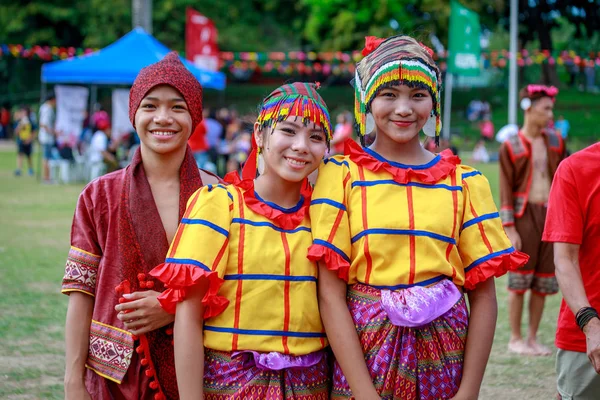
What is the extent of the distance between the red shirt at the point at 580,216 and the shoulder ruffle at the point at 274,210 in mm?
1100

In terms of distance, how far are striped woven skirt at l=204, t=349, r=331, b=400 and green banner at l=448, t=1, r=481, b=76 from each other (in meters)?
17.8

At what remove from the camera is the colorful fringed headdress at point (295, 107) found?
2.67m

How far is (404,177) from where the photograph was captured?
2643 millimetres

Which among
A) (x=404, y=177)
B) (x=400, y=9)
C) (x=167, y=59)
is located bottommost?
(x=404, y=177)

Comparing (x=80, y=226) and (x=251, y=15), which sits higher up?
(x=251, y=15)

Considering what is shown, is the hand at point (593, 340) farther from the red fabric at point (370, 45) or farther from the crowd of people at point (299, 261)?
the red fabric at point (370, 45)

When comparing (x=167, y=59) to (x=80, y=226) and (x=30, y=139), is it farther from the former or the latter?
(x=30, y=139)

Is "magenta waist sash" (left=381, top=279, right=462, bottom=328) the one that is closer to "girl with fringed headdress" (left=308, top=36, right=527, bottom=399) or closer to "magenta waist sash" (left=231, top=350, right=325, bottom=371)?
"girl with fringed headdress" (left=308, top=36, right=527, bottom=399)

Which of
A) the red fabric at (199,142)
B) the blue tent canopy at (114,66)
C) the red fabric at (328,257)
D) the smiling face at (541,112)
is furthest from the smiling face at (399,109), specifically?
the blue tent canopy at (114,66)

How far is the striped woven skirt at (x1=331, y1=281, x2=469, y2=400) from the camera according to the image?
8.50 feet

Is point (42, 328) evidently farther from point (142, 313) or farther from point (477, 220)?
point (477, 220)

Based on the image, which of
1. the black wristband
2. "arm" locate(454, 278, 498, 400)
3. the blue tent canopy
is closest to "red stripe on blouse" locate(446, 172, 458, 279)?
"arm" locate(454, 278, 498, 400)

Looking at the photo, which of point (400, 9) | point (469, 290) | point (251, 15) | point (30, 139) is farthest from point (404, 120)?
point (251, 15)

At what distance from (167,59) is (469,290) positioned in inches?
57.1
